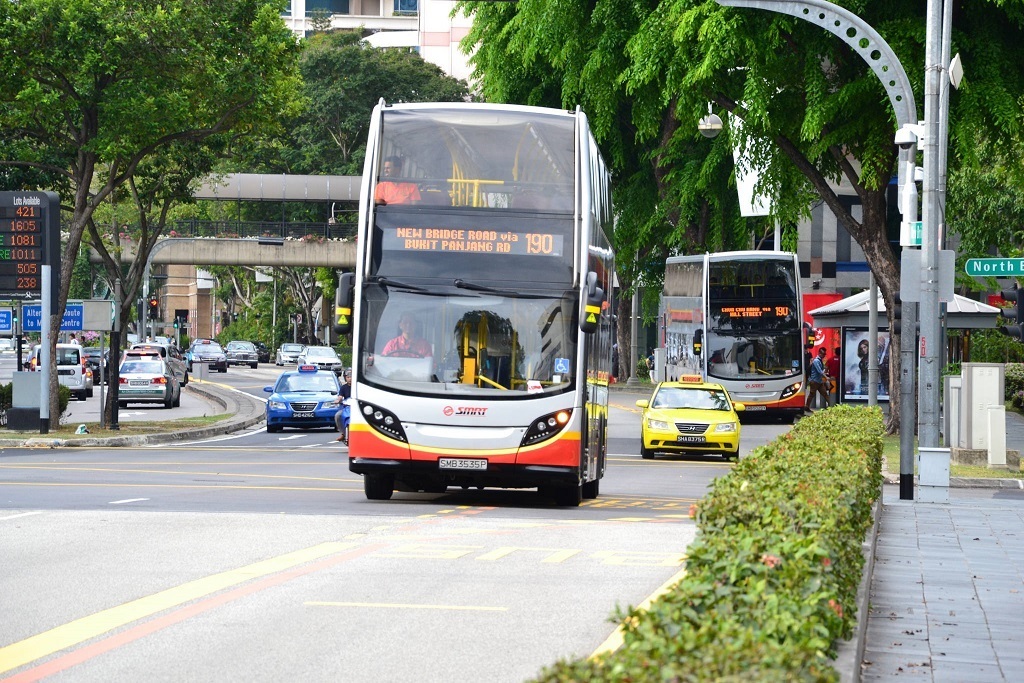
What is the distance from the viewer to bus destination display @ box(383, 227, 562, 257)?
56.3 ft

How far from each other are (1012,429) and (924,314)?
65.7 feet

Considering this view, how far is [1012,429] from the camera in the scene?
124 ft

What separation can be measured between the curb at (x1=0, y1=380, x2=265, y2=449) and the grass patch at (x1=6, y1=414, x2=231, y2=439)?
1.09 ft

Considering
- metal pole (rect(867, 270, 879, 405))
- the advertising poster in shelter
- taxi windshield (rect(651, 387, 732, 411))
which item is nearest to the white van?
the advertising poster in shelter

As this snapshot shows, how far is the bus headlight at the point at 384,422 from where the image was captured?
1692cm

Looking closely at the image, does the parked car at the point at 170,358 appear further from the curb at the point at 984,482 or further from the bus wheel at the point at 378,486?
the bus wheel at the point at 378,486

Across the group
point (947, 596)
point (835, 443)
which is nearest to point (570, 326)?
point (835, 443)

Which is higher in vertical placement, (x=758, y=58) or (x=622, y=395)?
(x=758, y=58)

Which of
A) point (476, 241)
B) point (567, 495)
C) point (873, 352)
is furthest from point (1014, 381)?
point (476, 241)

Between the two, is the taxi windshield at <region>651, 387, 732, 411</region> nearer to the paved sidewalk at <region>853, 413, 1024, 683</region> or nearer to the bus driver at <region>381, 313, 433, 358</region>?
the paved sidewalk at <region>853, 413, 1024, 683</region>

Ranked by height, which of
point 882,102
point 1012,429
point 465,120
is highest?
point 882,102

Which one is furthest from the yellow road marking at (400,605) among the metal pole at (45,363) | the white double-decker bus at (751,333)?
the white double-decker bus at (751,333)

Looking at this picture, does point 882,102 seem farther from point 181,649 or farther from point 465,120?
point 181,649

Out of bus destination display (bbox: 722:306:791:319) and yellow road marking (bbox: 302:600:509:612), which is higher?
bus destination display (bbox: 722:306:791:319)
